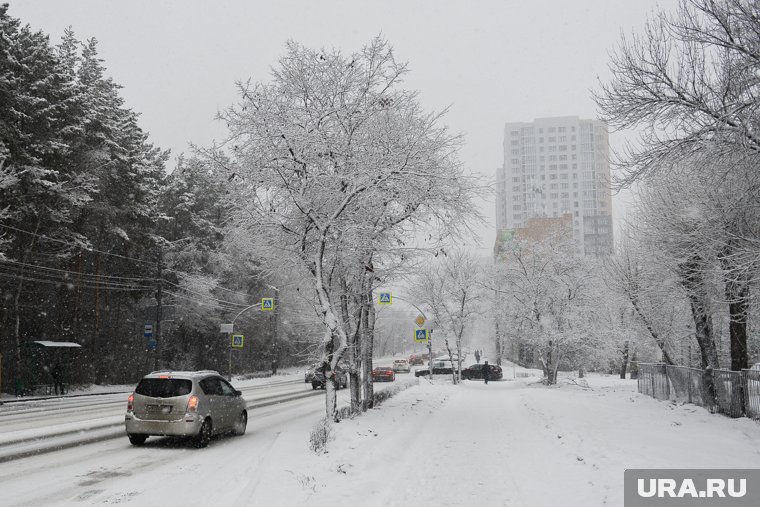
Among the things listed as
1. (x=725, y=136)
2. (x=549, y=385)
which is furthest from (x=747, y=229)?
(x=549, y=385)

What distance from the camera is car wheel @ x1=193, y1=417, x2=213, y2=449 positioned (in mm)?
12547

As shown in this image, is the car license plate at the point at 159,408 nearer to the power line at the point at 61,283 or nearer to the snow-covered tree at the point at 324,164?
the snow-covered tree at the point at 324,164

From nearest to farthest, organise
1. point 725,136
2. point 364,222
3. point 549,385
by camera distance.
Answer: point 725,136, point 364,222, point 549,385

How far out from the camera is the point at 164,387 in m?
12.7

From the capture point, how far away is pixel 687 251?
16.8 m

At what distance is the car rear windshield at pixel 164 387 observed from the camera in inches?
496

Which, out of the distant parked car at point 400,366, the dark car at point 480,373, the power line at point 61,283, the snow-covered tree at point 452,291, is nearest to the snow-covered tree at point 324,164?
the power line at point 61,283

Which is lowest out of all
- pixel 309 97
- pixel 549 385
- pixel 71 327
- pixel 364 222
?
pixel 549 385

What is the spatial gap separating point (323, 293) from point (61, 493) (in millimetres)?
6705

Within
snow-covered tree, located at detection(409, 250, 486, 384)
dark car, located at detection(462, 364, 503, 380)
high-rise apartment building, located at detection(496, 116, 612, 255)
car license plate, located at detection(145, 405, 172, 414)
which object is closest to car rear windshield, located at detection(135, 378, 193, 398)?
car license plate, located at detection(145, 405, 172, 414)

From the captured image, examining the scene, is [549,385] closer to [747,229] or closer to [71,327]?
[747,229]

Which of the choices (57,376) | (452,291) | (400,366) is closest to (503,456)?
(57,376)

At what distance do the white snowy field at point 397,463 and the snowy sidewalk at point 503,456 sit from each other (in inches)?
1.1

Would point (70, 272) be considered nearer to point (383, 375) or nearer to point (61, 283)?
point (61, 283)
